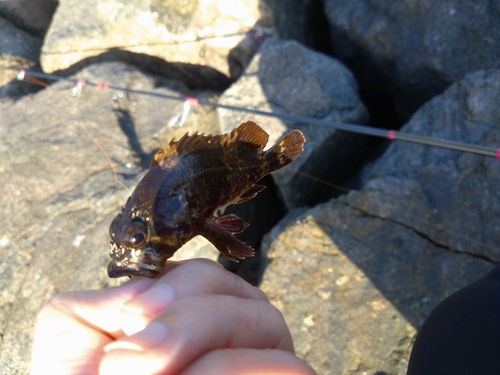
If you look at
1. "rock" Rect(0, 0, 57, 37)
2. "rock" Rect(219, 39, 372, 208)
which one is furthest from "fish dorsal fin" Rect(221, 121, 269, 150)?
"rock" Rect(0, 0, 57, 37)

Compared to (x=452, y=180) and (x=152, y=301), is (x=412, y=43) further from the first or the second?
(x=152, y=301)

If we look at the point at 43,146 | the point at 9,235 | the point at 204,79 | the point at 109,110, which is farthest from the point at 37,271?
the point at 204,79

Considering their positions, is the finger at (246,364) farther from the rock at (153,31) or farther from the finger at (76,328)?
the rock at (153,31)

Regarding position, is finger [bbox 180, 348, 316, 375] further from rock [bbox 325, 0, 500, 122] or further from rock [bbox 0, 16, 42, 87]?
rock [bbox 0, 16, 42, 87]

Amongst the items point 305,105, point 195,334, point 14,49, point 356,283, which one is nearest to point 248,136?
point 195,334

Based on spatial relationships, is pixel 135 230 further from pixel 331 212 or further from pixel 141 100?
pixel 141 100

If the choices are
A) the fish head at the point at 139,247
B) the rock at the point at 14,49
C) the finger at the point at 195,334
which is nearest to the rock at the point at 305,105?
the fish head at the point at 139,247

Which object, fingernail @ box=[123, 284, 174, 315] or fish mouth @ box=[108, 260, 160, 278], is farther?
fish mouth @ box=[108, 260, 160, 278]
